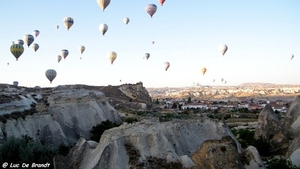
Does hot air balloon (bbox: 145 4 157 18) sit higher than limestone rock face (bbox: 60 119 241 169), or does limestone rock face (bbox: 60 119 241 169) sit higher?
hot air balloon (bbox: 145 4 157 18)

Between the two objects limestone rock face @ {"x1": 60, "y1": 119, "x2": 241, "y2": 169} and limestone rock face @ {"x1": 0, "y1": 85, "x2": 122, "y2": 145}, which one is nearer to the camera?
limestone rock face @ {"x1": 60, "y1": 119, "x2": 241, "y2": 169}

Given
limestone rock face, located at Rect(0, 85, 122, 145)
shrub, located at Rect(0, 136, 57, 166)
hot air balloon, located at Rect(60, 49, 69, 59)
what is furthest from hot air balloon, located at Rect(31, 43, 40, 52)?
shrub, located at Rect(0, 136, 57, 166)

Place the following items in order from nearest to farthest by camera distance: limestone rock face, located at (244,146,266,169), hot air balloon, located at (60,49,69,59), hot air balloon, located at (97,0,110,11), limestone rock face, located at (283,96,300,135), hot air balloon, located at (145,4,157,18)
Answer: limestone rock face, located at (244,146,266,169), limestone rock face, located at (283,96,300,135), hot air balloon, located at (97,0,110,11), hot air balloon, located at (145,4,157,18), hot air balloon, located at (60,49,69,59)

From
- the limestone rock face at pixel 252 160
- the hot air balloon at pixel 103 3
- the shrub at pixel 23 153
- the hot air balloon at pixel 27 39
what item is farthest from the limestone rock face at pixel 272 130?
the hot air balloon at pixel 27 39

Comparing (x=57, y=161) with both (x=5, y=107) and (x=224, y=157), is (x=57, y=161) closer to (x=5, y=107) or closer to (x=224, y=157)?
(x=224, y=157)

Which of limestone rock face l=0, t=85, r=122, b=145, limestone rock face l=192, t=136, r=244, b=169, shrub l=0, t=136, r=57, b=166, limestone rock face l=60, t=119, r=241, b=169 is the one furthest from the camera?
limestone rock face l=0, t=85, r=122, b=145

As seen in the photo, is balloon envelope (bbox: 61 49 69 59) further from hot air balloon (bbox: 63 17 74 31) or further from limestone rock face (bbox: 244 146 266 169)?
limestone rock face (bbox: 244 146 266 169)

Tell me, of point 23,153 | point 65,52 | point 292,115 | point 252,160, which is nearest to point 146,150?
point 252,160
